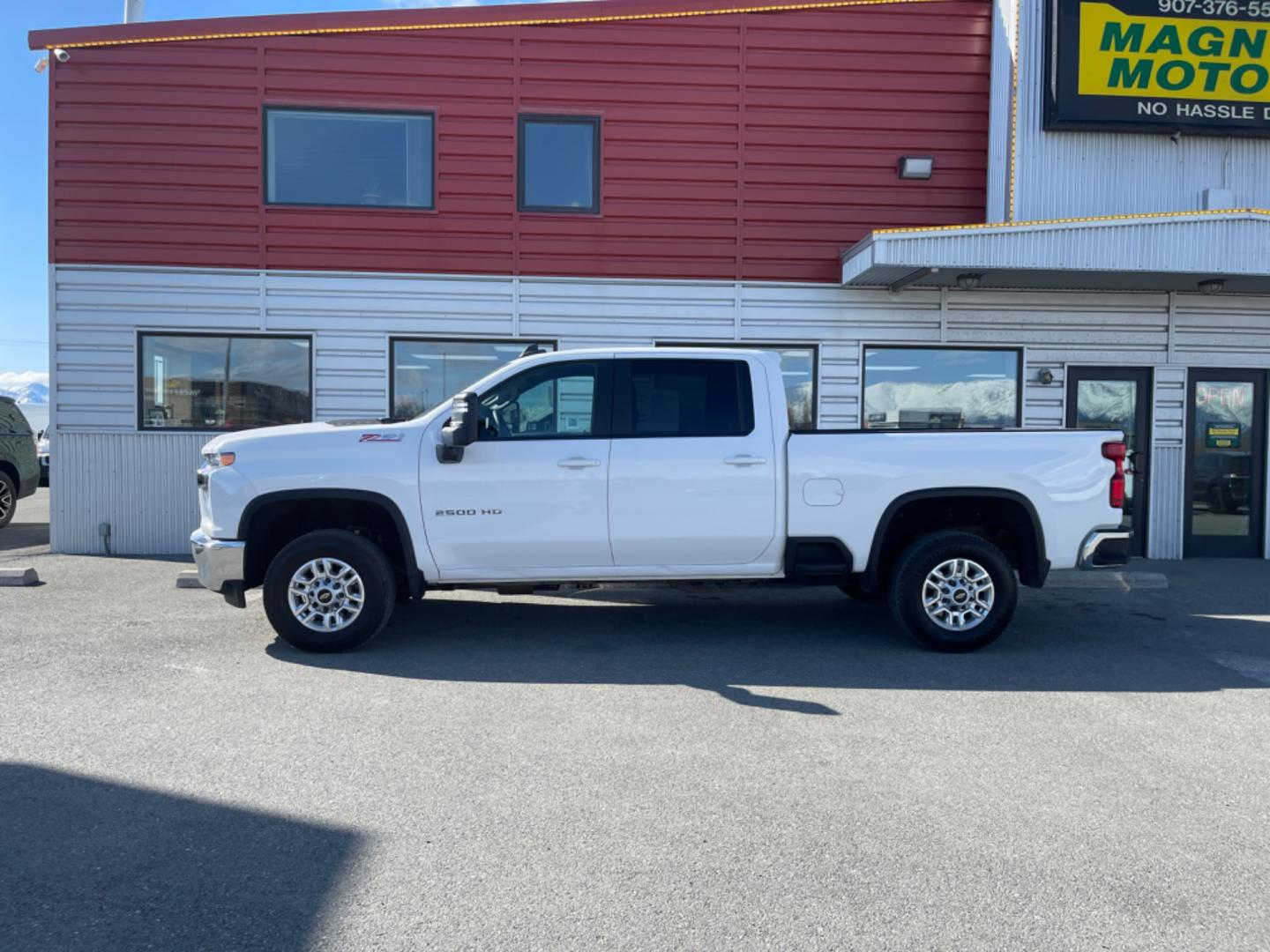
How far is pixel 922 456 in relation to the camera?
21.7 ft

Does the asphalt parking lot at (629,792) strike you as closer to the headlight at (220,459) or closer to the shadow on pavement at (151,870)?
the shadow on pavement at (151,870)

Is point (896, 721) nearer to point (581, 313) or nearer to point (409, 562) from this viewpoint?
point (409, 562)

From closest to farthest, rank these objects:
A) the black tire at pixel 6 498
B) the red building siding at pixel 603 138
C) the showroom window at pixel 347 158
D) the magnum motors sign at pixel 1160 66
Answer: the magnum motors sign at pixel 1160 66
the red building siding at pixel 603 138
the showroom window at pixel 347 158
the black tire at pixel 6 498

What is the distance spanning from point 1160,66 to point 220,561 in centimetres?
1048

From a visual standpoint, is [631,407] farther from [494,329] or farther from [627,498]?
[494,329]

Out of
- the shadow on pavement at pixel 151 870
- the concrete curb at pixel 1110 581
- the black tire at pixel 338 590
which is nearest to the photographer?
the shadow on pavement at pixel 151 870

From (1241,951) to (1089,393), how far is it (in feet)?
31.0

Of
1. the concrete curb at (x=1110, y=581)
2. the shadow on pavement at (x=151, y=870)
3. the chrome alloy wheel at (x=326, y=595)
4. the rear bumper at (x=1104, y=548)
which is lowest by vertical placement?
the shadow on pavement at (x=151, y=870)

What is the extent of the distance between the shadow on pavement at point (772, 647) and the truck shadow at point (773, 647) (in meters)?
0.02

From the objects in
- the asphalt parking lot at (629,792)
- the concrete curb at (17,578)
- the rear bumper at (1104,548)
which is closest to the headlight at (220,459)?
the asphalt parking lot at (629,792)

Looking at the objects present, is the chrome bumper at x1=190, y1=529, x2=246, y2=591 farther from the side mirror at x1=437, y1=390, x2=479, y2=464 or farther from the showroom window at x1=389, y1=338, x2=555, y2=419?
the showroom window at x1=389, y1=338, x2=555, y2=419

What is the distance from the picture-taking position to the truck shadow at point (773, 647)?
599 centimetres

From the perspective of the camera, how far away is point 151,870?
11.2ft

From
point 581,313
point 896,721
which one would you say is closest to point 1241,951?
point 896,721
